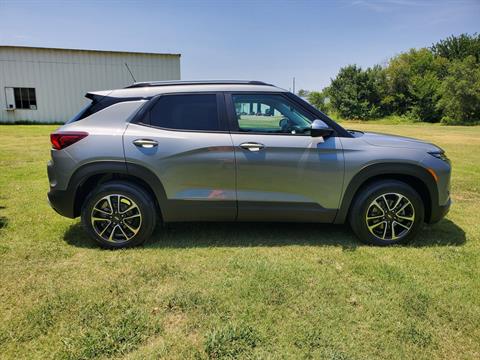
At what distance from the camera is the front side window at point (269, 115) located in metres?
4.04

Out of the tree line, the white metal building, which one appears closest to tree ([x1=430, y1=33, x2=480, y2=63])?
the tree line

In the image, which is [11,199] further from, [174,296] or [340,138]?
[340,138]

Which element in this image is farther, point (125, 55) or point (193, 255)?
point (125, 55)

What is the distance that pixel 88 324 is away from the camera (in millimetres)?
2717

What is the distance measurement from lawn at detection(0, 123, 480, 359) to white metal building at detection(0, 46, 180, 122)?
22576mm

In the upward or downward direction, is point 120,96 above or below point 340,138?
above

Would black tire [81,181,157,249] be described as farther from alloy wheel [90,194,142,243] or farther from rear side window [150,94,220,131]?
rear side window [150,94,220,131]

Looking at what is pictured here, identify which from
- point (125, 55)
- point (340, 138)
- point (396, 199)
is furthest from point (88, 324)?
point (125, 55)

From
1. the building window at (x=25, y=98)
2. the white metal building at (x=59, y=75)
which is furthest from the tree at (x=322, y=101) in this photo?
the building window at (x=25, y=98)

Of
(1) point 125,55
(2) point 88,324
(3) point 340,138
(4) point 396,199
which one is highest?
(1) point 125,55

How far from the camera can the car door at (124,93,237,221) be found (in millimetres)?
3914

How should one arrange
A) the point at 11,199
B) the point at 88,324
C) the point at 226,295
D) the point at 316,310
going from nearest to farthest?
1. the point at 88,324
2. the point at 316,310
3. the point at 226,295
4. the point at 11,199

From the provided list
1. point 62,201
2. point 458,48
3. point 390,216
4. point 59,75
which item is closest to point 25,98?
point 59,75

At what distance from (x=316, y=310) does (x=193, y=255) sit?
4.91ft
